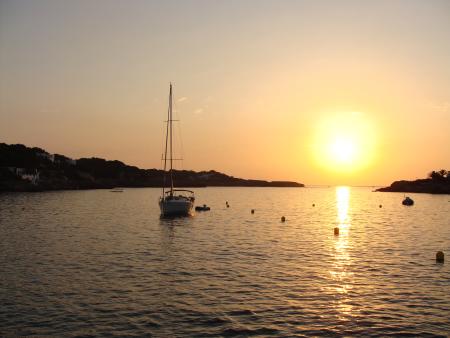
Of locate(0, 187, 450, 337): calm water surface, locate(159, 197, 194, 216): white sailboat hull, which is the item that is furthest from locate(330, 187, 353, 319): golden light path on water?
locate(159, 197, 194, 216): white sailboat hull

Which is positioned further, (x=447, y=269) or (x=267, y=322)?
(x=447, y=269)

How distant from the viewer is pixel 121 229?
56531 mm

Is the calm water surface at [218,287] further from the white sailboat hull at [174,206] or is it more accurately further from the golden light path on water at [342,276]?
the white sailboat hull at [174,206]

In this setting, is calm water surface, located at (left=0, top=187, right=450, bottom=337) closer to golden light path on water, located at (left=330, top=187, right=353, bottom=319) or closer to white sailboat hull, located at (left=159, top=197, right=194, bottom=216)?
golden light path on water, located at (left=330, top=187, right=353, bottom=319)

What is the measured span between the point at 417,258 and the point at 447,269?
16.0 feet

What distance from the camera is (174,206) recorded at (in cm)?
7212

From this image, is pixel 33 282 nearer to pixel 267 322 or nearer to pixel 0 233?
pixel 267 322

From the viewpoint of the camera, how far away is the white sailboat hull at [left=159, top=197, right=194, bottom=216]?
7175 centimetres

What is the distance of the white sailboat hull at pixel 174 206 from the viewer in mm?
71750

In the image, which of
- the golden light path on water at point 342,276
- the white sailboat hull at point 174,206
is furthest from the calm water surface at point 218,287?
the white sailboat hull at point 174,206

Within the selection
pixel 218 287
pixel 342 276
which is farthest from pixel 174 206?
pixel 218 287

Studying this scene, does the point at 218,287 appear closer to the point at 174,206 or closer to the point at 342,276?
the point at 342,276

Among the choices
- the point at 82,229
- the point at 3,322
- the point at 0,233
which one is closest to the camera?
the point at 3,322

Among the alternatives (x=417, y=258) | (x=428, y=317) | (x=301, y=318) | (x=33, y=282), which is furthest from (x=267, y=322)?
(x=417, y=258)
